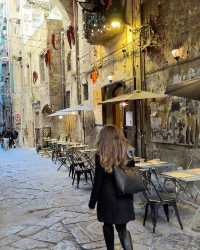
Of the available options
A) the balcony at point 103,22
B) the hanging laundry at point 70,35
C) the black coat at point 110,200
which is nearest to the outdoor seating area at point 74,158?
the balcony at point 103,22

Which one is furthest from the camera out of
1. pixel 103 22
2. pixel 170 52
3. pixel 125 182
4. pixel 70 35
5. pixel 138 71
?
pixel 70 35

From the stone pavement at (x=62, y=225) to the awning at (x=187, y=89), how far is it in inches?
79.4

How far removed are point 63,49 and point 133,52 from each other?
10.4 metres

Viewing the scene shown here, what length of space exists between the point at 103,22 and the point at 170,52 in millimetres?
4368

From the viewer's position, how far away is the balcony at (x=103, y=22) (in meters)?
12.9

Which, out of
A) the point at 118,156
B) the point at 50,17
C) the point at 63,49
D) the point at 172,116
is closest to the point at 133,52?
the point at 172,116

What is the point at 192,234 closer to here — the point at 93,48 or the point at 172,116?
the point at 172,116

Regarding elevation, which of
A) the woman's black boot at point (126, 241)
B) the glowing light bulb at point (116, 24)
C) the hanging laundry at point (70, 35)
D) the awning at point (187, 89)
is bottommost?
the woman's black boot at point (126, 241)

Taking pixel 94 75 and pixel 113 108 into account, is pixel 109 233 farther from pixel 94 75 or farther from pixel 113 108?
pixel 94 75

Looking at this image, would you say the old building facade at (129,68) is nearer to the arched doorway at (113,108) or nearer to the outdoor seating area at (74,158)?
the arched doorway at (113,108)

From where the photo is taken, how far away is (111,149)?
3.87 metres

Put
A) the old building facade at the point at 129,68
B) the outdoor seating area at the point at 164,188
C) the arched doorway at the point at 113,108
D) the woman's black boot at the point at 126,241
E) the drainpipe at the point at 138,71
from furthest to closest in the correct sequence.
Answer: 1. the arched doorway at the point at 113,108
2. the drainpipe at the point at 138,71
3. the old building facade at the point at 129,68
4. the outdoor seating area at the point at 164,188
5. the woman's black boot at the point at 126,241

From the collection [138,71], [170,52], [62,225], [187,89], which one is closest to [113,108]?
[138,71]

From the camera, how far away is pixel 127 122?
12.8 meters
